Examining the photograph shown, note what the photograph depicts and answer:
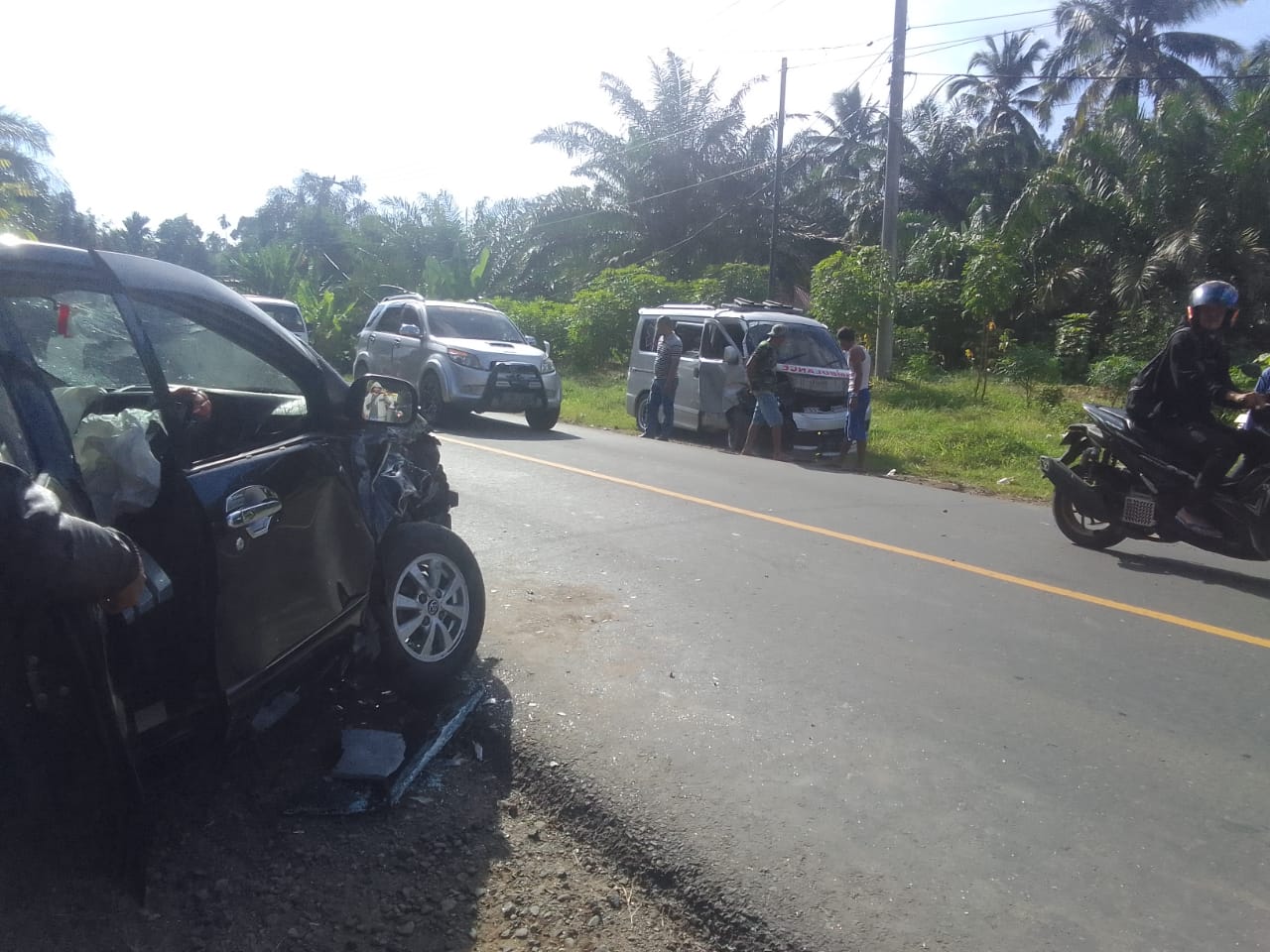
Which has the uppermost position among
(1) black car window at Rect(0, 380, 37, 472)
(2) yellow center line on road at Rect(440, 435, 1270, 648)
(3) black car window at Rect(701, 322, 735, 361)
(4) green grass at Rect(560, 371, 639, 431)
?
(1) black car window at Rect(0, 380, 37, 472)

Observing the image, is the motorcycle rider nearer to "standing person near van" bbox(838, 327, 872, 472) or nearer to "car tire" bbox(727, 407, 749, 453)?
"standing person near van" bbox(838, 327, 872, 472)

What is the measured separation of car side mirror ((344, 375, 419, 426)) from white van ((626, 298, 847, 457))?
9.52 m

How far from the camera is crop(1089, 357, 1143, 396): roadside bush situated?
2047 cm

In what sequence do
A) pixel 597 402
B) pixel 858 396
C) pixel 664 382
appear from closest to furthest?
pixel 858 396, pixel 664 382, pixel 597 402

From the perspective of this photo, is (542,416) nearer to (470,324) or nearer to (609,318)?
(470,324)

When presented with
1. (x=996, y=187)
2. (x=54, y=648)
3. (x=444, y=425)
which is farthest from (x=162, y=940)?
(x=996, y=187)

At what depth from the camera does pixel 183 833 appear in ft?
11.4

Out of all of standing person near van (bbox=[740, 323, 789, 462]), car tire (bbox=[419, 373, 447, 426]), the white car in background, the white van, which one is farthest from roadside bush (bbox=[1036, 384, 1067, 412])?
the white car in background

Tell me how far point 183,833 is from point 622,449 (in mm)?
10087

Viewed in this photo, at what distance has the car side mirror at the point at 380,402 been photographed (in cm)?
439

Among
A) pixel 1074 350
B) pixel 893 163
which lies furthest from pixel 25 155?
pixel 1074 350

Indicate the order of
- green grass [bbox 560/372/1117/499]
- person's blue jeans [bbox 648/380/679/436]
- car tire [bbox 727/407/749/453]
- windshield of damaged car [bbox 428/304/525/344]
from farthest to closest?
windshield of damaged car [bbox 428/304/525/344]
person's blue jeans [bbox 648/380/679/436]
car tire [bbox 727/407/749/453]
green grass [bbox 560/372/1117/499]

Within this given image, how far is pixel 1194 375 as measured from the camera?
22.4 feet

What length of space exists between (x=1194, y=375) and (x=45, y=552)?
21.7 feet
